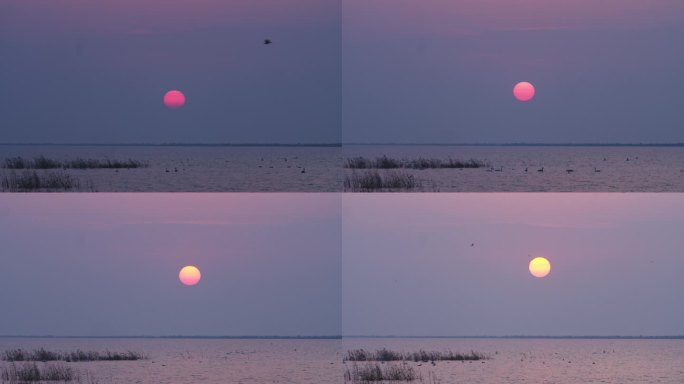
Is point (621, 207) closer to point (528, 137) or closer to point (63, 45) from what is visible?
point (528, 137)

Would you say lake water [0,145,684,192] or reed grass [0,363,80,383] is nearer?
reed grass [0,363,80,383]

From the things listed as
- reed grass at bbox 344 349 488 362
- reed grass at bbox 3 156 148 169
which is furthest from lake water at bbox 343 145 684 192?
reed grass at bbox 3 156 148 169

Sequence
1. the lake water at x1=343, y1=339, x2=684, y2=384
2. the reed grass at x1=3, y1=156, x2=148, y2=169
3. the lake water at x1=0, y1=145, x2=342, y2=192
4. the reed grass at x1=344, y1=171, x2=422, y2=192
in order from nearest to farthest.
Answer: the reed grass at x1=344, y1=171, x2=422, y2=192
the reed grass at x1=3, y1=156, x2=148, y2=169
the lake water at x1=343, y1=339, x2=684, y2=384
the lake water at x1=0, y1=145, x2=342, y2=192

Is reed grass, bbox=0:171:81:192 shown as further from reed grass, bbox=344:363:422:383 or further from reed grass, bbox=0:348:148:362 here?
reed grass, bbox=344:363:422:383

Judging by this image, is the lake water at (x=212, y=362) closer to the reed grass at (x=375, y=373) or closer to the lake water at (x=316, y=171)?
the reed grass at (x=375, y=373)

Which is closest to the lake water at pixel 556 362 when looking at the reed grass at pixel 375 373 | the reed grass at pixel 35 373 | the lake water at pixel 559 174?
the reed grass at pixel 375 373

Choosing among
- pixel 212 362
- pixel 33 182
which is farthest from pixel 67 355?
pixel 33 182
